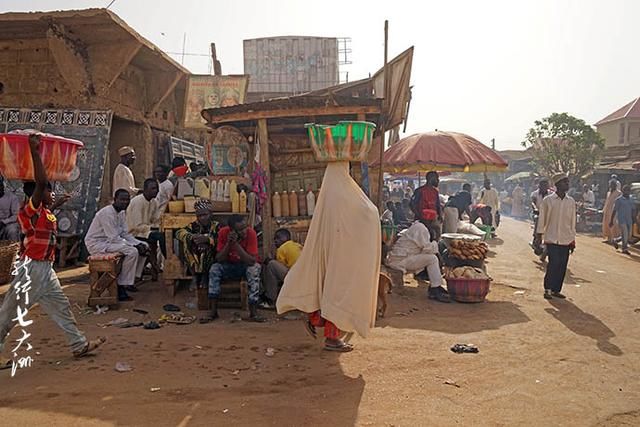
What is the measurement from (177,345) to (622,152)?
94.5 feet

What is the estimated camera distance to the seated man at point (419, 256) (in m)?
7.45

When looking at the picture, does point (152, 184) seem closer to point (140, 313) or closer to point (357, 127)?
point (140, 313)

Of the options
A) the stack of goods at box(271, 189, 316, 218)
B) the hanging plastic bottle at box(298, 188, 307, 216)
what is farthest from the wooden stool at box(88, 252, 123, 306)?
the hanging plastic bottle at box(298, 188, 307, 216)

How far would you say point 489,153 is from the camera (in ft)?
29.0

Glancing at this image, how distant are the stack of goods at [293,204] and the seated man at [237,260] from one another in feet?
5.13

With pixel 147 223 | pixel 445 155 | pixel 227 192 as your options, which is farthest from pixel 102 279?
pixel 445 155

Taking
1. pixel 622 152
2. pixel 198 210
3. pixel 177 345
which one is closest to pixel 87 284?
pixel 198 210

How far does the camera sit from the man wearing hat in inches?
294

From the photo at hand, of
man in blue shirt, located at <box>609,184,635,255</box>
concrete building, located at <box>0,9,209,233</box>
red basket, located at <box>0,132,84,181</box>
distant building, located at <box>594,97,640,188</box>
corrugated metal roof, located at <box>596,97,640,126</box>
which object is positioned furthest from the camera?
corrugated metal roof, located at <box>596,97,640,126</box>

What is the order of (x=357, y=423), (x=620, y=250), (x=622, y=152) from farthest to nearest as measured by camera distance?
(x=622, y=152) < (x=620, y=250) < (x=357, y=423)

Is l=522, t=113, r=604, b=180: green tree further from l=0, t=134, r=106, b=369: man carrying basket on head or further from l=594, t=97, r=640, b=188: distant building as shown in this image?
l=0, t=134, r=106, b=369: man carrying basket on head

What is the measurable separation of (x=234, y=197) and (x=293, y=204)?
108 cm

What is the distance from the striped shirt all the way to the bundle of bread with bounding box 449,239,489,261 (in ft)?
19.0

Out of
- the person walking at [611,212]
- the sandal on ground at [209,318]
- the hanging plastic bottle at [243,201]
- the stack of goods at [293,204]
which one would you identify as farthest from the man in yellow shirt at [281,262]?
the person walking at [611,212]
